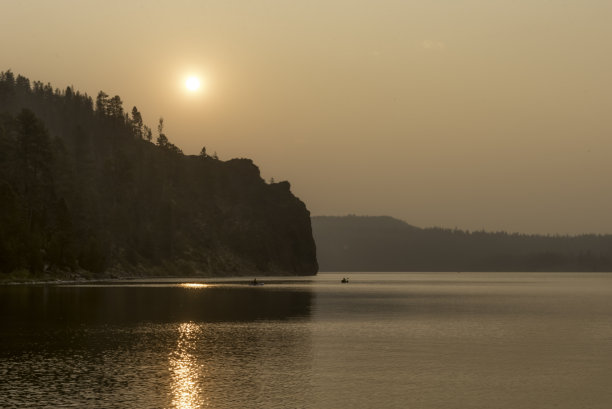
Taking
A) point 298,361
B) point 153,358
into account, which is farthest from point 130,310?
point 298,361

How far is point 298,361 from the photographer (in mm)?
50344

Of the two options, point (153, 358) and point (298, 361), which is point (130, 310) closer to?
point (153, 358)

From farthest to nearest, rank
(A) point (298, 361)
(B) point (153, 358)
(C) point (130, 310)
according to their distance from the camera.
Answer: (C) point (130, 310) < (B) point (153, 358) < (A) point (298, 361)

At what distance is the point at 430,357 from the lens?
174 ft

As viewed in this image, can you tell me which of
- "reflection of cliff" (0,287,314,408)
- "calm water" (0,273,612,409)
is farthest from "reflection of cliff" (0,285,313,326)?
"calm water" (0,273,612,409)

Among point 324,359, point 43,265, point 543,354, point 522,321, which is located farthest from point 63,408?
point 43,265

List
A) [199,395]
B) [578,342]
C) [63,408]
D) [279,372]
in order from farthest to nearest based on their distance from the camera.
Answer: [578,342] → [279,372] → [199,395] → [63,408]

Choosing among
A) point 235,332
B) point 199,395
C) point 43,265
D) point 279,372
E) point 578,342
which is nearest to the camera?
point 199,395

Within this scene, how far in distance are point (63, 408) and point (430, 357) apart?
28.5 meters

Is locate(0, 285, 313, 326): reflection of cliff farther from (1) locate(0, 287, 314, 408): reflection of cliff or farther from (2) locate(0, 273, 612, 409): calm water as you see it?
(2) locate(0, 273, 612, 409): calm water

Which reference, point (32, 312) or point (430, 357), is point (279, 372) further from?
point (32, 312)

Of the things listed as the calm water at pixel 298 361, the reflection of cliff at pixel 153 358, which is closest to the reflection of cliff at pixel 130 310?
the reflection of cliff at pixel 153 358

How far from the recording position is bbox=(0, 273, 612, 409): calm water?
36.8 m

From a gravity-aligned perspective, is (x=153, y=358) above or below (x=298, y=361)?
above
